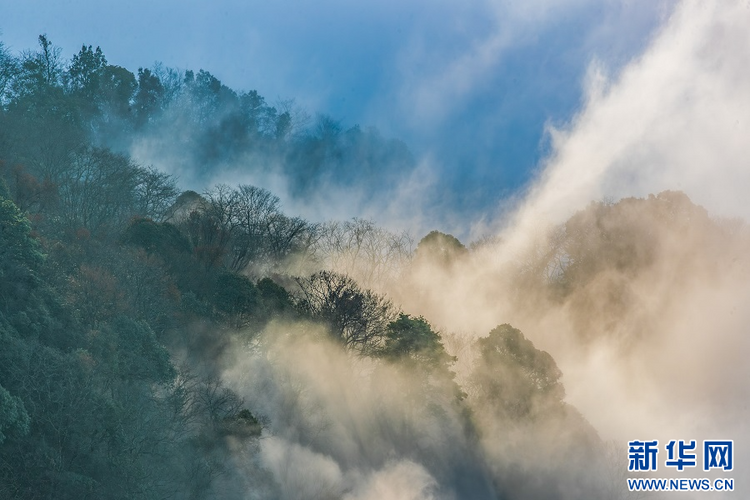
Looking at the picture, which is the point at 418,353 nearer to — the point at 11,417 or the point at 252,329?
the point at 252,329

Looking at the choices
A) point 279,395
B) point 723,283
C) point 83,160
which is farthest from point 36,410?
point 723,283

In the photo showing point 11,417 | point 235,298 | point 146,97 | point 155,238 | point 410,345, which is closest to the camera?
point 11,417

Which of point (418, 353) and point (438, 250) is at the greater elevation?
point (438, 250)

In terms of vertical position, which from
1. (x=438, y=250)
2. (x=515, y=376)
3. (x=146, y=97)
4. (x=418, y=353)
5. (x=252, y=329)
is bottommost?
(x=252, y=329)

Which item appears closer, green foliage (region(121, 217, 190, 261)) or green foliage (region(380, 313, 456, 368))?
green foliage (region(121, 217, 190, 261))

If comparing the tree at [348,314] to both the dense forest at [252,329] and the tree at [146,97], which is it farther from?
the tree at [146,97]

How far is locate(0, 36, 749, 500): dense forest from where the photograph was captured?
32.6 m

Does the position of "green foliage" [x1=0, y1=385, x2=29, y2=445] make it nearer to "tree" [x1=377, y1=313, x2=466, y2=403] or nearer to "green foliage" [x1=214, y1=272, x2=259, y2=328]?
"green foliage" [x1=214, y1=272, x2=259, y2=328]

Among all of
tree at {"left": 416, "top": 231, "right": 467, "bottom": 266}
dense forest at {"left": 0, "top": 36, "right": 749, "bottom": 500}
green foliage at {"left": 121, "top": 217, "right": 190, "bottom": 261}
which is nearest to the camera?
dense forest at {"left": 0, "top": 36, "right": 749, "bottom": 500}

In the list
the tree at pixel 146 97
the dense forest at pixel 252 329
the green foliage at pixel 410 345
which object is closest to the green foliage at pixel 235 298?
the dense forest at pixel 252 329

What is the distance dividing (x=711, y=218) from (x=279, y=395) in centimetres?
5751

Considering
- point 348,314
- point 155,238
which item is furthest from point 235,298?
point 348,314

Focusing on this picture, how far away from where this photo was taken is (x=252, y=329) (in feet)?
156

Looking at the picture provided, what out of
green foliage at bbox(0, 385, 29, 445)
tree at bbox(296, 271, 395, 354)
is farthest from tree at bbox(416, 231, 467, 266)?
green foliage at bbox(0, 385, 29, 445)
